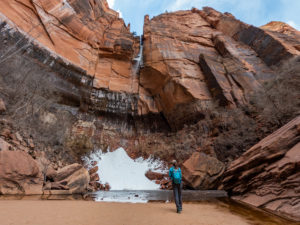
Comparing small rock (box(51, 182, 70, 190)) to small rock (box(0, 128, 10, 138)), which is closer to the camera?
small rock (box(51, 182, 70, 190))

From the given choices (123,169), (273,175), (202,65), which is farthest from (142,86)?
(273,175)

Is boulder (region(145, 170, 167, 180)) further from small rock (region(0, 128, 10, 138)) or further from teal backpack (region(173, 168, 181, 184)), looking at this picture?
small rock (region(0, 128, 10, 138))

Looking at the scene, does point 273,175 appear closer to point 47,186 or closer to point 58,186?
point 58,186

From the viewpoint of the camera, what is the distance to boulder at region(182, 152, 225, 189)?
1012 cm

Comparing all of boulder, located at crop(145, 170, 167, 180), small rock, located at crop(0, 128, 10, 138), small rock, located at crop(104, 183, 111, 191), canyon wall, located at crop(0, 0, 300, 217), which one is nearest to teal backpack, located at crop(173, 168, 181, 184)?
canyon wall, located at crop(0, 0, 300, 217)

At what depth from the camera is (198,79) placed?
1955 centimetres

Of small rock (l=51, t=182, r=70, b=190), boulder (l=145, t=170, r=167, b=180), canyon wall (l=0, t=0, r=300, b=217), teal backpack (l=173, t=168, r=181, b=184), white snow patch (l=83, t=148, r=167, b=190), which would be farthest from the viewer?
boulder (l=145, t=170, r=167, b=180)

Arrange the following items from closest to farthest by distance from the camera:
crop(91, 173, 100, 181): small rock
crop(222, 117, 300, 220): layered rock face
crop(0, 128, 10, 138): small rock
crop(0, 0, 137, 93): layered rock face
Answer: crop(222, 117, 300, 220): layered rock face < crop(0, 128, 10, 138): small rock < crop(91, 173, 100, 181): small rock < crop(0, 0, 137, 93): layered rock face

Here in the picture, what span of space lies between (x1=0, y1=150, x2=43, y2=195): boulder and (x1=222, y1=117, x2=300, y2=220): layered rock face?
320 inches

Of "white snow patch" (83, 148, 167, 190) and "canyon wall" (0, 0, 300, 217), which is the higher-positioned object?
"canyon wall" (0, 0, 300, 217)

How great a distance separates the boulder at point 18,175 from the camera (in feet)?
19.5

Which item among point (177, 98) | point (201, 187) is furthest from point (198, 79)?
point (201, 187)

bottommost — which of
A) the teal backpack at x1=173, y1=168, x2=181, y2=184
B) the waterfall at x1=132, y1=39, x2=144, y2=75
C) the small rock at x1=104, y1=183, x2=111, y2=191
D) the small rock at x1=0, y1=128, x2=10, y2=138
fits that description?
the small rock at x1=104, y1=183, x2=111, y2=191

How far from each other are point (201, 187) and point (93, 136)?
41.1 feet
